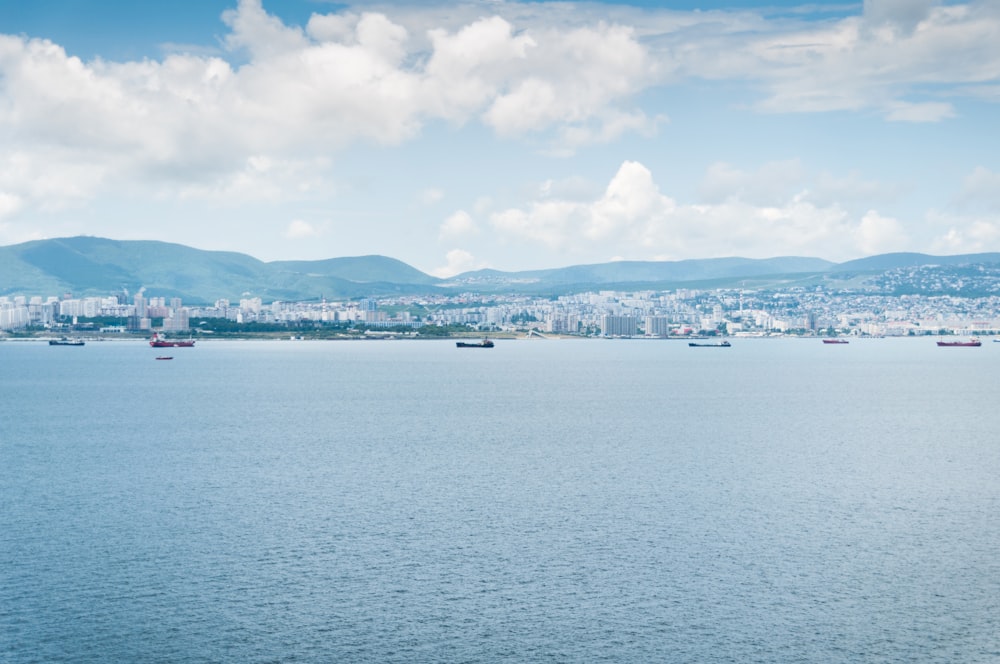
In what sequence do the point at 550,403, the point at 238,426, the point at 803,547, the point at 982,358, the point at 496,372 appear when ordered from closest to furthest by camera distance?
1. the point at 803,547
2. the point at 238,426
3. the point at 550,403
4. the point at 496,372
5. the point at 982,358

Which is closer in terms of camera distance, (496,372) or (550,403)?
(550,403)

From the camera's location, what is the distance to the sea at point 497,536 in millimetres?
30484

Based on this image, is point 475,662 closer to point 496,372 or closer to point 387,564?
point 387,564

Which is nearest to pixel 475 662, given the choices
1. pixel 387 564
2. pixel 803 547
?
pixel 387 564

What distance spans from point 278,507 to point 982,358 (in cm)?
18492

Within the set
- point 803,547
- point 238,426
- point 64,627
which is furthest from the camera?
point 238,426

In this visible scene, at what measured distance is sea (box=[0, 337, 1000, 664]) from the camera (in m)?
30.5

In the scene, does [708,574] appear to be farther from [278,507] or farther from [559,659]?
[278,507]

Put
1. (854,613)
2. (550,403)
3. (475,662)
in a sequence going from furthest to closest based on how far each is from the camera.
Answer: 1. (550,403)
2. (854,613)
3. (475,662)

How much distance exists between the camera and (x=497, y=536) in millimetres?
41219

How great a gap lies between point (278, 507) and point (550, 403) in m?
53.1

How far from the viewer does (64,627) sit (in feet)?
100

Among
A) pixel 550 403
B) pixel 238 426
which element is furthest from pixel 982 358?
pixel 238 426

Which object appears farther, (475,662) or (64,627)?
(64,627)
